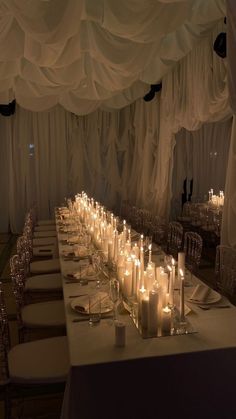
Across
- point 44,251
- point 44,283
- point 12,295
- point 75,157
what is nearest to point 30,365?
point 44,283

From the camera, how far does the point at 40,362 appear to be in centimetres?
261

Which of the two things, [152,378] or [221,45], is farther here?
[221,45]

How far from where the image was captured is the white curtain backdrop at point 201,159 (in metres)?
9.68

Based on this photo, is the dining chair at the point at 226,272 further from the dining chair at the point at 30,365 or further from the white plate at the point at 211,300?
the dining chair at the point at 30,365

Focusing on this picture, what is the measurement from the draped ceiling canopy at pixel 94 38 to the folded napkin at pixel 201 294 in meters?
2.18

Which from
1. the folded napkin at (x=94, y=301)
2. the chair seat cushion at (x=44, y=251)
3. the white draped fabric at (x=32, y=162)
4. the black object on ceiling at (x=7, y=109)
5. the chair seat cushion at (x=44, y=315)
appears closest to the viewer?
the folded napkin at (x=94, y=301)

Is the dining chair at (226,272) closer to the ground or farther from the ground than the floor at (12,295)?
farther from the ground

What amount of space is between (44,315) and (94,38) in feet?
9.36

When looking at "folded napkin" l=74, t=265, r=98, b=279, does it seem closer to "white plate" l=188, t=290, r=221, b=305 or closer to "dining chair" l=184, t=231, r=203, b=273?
"white plate" l=188, t=290, r=221, b=305

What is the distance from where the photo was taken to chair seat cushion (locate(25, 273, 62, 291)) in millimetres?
4251

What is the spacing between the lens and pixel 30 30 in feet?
10.8

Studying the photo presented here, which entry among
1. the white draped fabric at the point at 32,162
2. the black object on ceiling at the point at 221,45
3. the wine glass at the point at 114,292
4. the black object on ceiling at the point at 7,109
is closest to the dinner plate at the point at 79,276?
the wine glass at the point at 114,292

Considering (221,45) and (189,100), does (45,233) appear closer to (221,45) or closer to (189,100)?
(189,100)

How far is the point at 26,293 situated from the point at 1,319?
181 cm
